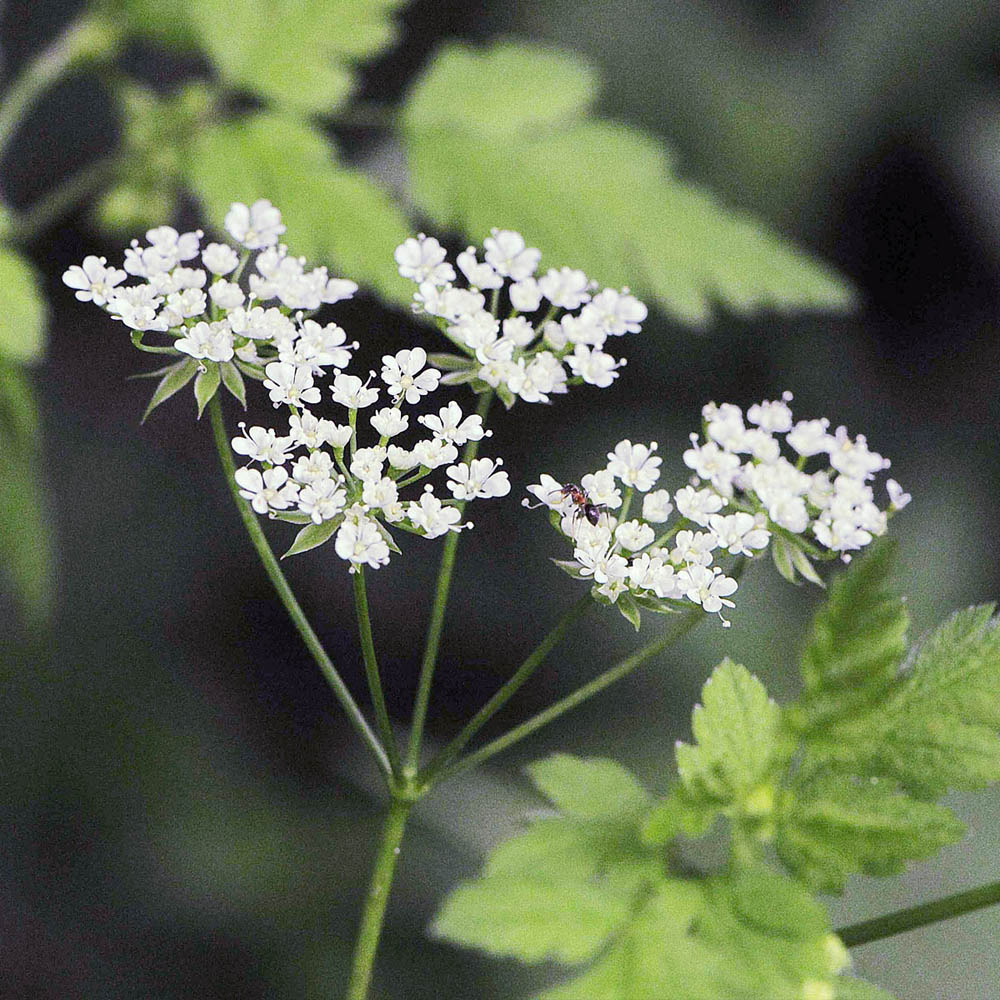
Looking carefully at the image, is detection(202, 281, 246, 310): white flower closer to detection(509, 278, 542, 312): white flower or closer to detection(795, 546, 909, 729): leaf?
detection(509, 278, 542, 312): white flower

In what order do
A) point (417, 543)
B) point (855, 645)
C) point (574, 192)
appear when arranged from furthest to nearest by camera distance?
point (417, 543) < point (574, 192) < point (855, 645)

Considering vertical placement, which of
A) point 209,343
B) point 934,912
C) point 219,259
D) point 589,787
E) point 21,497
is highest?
point 21,497

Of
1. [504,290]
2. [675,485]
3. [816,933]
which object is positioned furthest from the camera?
[675,485]

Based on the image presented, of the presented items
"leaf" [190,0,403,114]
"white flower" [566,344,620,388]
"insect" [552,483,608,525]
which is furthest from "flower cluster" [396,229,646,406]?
"leaf" [190,0,403,114]

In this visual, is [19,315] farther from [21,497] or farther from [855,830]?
[855,830]

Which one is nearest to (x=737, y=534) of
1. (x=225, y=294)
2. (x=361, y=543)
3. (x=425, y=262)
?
(x=361, y=543)

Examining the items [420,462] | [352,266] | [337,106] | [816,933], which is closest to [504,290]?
[352,266]

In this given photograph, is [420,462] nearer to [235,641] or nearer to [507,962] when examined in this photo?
[507,962]
